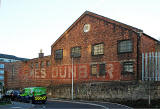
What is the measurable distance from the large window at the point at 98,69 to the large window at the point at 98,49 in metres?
1.90

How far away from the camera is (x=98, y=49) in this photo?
35781mm

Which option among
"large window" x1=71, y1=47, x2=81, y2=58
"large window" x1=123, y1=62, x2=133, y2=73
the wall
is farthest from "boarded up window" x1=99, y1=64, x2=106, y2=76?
"large window" x1=71, y1=47, x2=81, y2=58

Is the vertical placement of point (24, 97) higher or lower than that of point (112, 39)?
lower

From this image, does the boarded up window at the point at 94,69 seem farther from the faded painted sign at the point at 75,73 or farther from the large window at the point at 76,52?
the large window at the point at 76,52

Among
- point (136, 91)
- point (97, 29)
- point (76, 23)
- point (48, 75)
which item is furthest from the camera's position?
point (48, 75)

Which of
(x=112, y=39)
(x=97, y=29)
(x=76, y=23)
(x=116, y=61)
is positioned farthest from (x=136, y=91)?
(x=76, y=23)

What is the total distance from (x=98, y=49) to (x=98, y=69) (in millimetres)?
3140

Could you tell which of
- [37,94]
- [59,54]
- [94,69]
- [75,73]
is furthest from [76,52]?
[37,94]

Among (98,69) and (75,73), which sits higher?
(98,69)

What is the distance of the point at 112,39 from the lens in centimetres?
3366

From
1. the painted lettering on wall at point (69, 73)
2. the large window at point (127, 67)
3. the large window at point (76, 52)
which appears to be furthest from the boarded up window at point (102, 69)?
the large window at point (76, 52)

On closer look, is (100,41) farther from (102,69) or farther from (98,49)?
(102,69)

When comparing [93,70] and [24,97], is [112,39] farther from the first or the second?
[24,97]

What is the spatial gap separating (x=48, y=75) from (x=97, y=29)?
49.3ft
